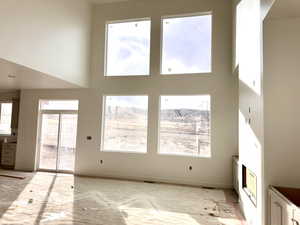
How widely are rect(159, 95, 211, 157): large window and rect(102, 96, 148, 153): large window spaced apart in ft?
1.84

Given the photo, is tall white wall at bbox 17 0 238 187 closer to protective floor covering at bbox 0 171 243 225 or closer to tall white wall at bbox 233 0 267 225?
protective floor covering at bbox 0 171 243 225

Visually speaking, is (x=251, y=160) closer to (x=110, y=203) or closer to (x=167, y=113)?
(x=110, y=203)

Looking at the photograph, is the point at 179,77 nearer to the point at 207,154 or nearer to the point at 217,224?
the point at 207,154

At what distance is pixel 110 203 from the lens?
4004 millimetres

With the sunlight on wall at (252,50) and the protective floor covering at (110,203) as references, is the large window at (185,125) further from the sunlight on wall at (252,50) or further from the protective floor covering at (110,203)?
the sunlight on wall at (252,50)

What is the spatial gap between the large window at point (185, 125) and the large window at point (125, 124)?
1.84 feet

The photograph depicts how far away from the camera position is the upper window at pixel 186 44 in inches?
227

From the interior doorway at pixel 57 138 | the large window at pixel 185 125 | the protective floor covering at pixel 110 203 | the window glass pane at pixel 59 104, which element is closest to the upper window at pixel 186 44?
the large window at pixel 185 125

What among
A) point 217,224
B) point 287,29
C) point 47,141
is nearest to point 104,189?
A: point 217,224

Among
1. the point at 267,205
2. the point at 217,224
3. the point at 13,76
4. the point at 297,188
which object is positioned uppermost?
the point at 13,76

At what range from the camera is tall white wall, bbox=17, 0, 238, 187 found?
17.9 feet

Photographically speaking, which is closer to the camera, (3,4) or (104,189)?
(3,4)

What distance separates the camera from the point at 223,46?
5566mm

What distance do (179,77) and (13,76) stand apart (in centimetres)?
415
